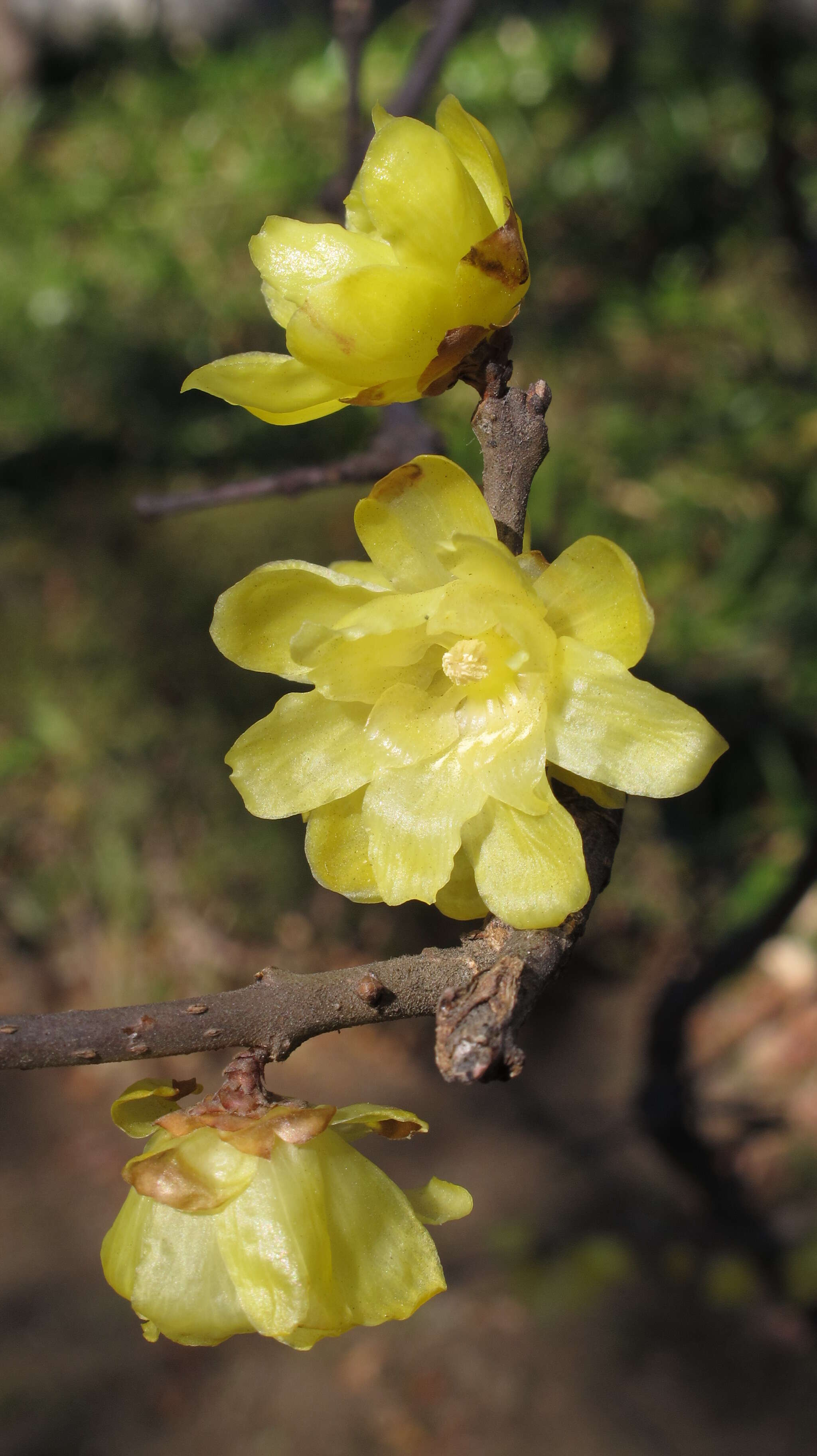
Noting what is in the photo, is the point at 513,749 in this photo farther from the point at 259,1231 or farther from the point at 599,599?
the point at 259,1231

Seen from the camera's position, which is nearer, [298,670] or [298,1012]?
[298,1012]

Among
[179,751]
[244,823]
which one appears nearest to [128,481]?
[179,751]

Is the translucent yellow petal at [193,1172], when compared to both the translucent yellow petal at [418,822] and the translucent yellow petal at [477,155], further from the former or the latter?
the translucent yellow petal at [477,155]

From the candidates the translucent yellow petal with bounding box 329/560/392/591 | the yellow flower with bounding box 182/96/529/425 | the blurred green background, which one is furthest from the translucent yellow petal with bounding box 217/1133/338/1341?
the blurred green background

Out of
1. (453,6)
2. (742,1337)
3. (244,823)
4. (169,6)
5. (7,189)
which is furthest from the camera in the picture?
(169,6)

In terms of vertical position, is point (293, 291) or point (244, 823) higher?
point (293, 291)

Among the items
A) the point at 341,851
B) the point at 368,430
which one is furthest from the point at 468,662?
the point at 368,430

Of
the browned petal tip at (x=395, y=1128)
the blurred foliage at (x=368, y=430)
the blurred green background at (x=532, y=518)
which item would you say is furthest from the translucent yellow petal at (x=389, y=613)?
the blurred green background at (x=532, y=518)

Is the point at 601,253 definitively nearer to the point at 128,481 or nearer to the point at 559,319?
the point at 559,319
